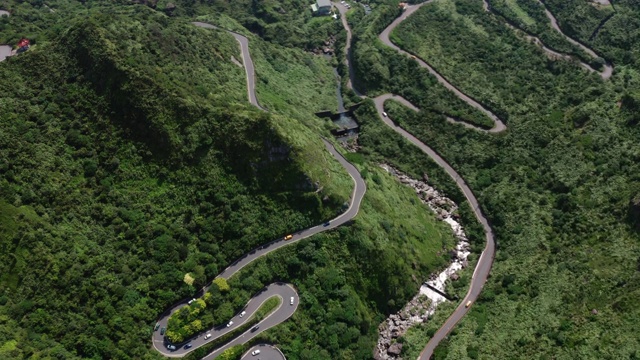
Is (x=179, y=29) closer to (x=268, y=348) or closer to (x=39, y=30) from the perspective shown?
(x=39, y=30)

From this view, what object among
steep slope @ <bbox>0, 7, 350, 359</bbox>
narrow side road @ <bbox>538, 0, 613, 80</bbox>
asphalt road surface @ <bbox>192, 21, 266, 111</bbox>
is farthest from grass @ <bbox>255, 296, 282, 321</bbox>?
narrow side road @ <bbox>538, 0, 613, 80</bbox>

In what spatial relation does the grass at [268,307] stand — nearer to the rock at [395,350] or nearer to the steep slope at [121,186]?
the steep slope at [121,186]

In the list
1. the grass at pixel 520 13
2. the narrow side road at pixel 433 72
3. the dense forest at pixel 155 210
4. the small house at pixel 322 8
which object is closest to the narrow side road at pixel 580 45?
the grass at pixel 520 13

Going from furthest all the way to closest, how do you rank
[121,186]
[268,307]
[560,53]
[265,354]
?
[560,53] < [121,186] < [268,307] < [265,354]

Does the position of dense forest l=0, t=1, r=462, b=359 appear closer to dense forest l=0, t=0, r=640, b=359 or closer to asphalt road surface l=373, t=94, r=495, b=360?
dense forest l=0, t=0, r=640, b=359

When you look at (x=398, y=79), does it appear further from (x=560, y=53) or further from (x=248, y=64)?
(x=560, y=53)

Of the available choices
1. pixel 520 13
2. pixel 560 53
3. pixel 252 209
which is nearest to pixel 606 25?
pixel 560 53
